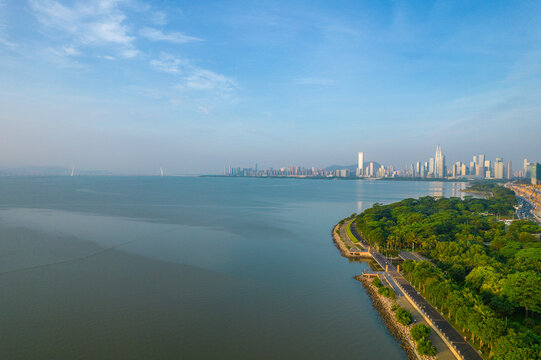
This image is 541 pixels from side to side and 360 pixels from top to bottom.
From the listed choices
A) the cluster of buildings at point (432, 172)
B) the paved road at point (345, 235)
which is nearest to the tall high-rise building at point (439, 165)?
the cluster of buildings at point (432, 172)

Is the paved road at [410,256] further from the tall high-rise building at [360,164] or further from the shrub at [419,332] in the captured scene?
the tall high-rise building at [360,164]

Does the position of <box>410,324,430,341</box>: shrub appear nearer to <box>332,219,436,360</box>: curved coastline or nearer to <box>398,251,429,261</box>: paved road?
<box>332,219,436,360</box>: curved coastline

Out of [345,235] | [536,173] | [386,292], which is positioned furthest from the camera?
[536,173]

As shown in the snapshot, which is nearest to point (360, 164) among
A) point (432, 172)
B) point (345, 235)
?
point (432, 172)

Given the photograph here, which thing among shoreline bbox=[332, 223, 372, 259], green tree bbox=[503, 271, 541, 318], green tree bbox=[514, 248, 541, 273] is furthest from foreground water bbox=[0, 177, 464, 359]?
green tree bbox=[514, 248, 541, 273]

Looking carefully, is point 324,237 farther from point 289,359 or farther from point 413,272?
point 289,359

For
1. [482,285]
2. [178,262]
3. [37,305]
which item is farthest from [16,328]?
[482,285]

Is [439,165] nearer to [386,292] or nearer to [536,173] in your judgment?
[536,173]
